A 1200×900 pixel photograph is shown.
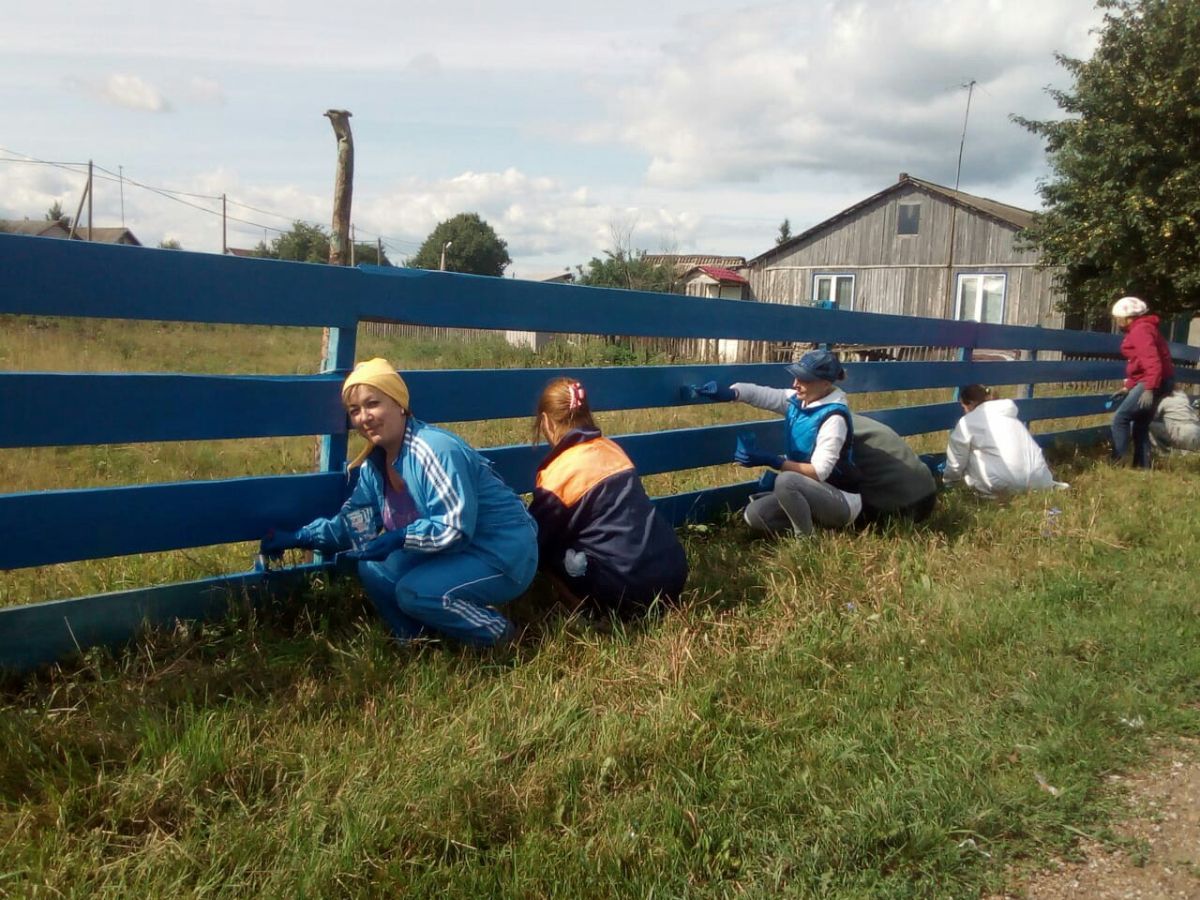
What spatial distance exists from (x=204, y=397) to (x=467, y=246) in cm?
7076

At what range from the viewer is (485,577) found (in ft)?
11.5

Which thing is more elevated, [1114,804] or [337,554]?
[337,554]

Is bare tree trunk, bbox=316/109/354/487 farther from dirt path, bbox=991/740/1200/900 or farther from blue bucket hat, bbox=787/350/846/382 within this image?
dirt path, bbox=991/740/1200/900

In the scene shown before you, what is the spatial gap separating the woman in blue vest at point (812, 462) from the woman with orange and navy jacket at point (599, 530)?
1307 millimetres

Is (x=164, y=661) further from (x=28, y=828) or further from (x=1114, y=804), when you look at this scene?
(x=1114, y=804)

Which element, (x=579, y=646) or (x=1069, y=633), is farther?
(x=1069, y=633)

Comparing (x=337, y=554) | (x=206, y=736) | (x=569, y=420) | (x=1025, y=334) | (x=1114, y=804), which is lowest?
(x=1114, y=804)

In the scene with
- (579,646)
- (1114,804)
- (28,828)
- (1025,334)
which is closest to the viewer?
(28,828)

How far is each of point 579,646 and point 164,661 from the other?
1392 mm

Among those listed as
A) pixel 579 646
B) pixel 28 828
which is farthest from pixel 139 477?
pixel 28 828

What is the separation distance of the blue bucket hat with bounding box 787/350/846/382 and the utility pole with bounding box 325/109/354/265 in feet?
16.5

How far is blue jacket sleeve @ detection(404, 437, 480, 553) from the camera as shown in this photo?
334cm

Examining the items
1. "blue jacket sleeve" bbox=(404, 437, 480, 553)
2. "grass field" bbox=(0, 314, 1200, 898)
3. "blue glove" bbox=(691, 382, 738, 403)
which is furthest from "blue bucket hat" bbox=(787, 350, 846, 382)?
"blue jacket sleeve" bbox=(404, 437, 480, 553)

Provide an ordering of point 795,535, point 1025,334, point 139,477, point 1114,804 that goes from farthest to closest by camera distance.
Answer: point 1025,334
point 139,477
point 795,535
point 1114,804
